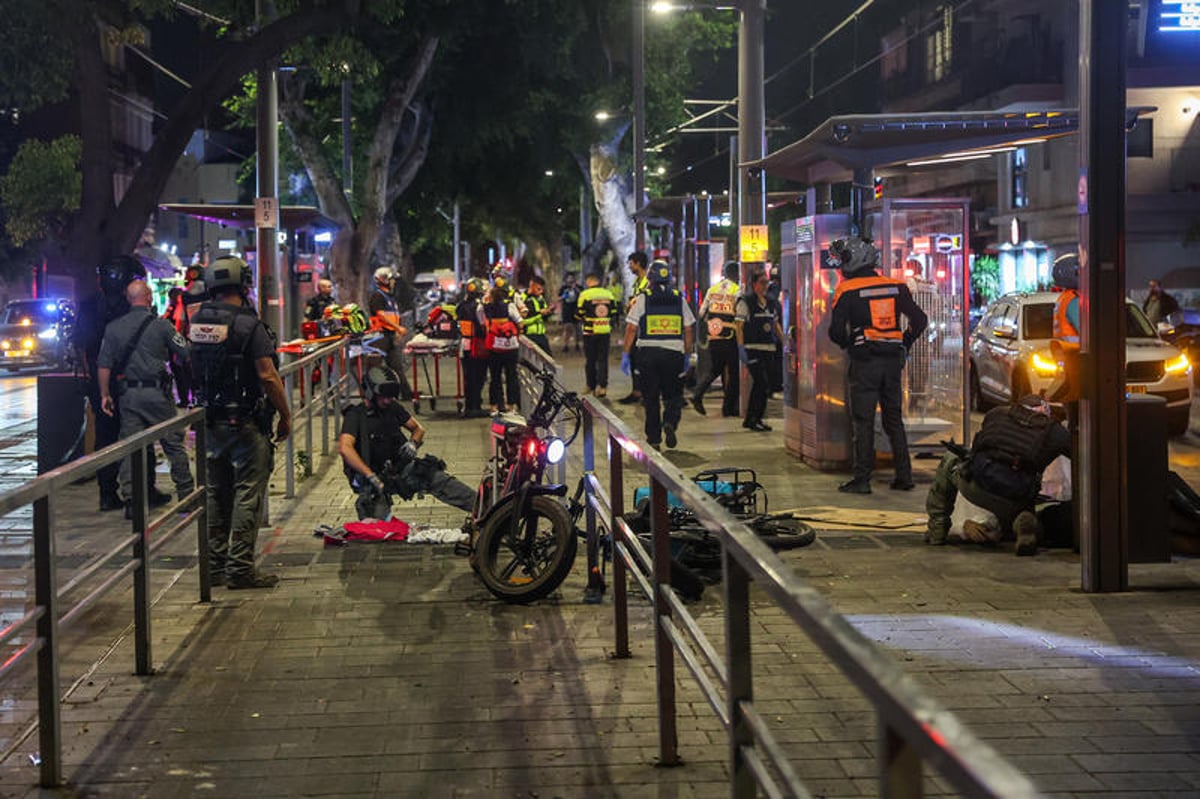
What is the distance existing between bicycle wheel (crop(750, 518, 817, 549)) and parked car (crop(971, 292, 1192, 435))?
6802 millimetres

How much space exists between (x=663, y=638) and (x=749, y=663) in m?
1.57

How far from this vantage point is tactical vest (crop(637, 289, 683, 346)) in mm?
14734

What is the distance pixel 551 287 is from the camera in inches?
2451

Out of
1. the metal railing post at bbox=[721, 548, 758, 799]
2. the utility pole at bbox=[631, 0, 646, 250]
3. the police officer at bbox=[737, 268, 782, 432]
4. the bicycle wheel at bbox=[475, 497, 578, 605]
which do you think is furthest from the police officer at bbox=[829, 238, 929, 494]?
the utility pole at bbox=[631, 0, 646, 250]

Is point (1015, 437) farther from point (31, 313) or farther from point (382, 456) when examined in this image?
point (31, 313)

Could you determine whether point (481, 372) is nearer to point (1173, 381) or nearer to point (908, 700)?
point (1173, 381)

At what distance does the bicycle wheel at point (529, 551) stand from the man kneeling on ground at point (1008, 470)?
294 centimetres

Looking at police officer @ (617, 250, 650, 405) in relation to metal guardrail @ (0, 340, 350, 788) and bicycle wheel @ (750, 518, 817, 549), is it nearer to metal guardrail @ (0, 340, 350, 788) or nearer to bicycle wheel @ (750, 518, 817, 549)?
bicycle wheel @ (750, 518, 817, 549)

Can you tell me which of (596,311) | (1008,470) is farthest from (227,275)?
(596,311)

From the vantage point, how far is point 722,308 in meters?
18.8

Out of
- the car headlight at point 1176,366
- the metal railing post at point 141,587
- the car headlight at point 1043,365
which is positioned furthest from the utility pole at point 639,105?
the metal railing post at point 141,587

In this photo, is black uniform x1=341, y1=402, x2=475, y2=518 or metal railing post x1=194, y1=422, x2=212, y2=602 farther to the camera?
black uniform x1=341, y1=402, x2=475, y2=518

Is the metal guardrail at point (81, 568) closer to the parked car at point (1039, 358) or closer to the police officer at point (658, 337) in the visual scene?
the police officer at point (658, 337)

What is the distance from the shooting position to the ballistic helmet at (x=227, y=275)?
9.09 metres
